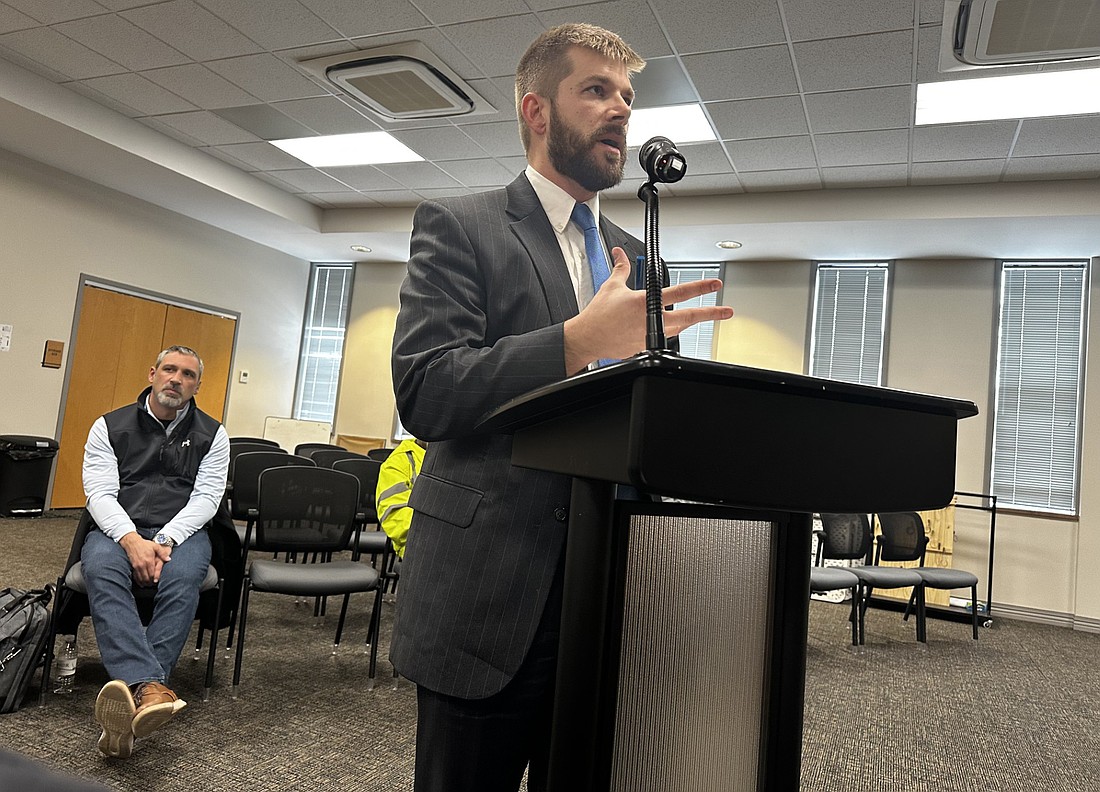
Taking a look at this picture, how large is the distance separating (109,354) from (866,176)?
692 centimetres

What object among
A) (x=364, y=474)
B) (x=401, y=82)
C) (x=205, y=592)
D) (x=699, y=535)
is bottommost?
(x=205, y=592)

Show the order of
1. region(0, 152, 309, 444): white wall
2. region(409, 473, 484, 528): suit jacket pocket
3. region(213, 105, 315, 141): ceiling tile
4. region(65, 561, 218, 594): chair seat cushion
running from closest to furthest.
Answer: region(409, 473, 484, 528): suit jacket pocket < region(65, 561, 218, 594): chair seat cushion < region(213, 105, 315, 141): ceiling tile < region(0, 152, 309, 444): white wall

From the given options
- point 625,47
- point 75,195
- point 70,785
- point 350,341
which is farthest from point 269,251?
point 70,785

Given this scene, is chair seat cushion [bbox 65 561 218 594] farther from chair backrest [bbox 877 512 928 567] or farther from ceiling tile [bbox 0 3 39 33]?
chair backrest [bbox 877 512 928 567]

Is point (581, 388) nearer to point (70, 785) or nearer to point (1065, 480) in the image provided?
point (70, 785)

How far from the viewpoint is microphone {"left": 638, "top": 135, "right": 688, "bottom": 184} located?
2.78 feet

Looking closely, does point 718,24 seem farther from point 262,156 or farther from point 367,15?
point 262,156

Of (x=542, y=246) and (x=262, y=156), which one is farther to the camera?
(x=262, y=156)

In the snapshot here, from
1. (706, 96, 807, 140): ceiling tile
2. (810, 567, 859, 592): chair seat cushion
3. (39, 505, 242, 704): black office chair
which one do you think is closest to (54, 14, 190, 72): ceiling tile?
(39, 505, 242, 704): black office chair

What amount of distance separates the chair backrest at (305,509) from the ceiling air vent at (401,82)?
2523mm

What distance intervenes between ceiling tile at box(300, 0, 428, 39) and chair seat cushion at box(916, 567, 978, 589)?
15.1 ft

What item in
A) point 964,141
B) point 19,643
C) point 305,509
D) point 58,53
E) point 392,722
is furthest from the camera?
point 964,141

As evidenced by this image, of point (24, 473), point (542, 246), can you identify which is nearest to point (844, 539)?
point (542, 246)

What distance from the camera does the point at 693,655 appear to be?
2.64ft
